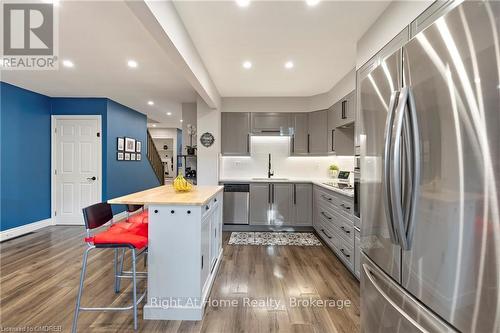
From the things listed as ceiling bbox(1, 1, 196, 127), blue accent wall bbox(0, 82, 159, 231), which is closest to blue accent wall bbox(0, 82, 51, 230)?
blue accent wall bbox(0, 82, 159, 231)

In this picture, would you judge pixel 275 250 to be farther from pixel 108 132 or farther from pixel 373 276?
pixel 108 132

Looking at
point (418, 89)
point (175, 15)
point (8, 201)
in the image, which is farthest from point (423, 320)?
point (8, 201)

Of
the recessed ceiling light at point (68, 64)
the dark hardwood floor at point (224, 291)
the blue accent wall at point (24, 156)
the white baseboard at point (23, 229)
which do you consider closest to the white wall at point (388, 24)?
the dark hardwood floor at point (224, 291)

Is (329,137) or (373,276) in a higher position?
(329,137)

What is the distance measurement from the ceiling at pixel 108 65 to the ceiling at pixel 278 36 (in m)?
0.58

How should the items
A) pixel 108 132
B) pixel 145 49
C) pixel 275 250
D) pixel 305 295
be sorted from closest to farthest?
pixel 305 295, pixel 145 49, pixel 275 250, pixel 108 132

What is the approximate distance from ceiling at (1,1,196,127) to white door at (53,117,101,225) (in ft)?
2.11

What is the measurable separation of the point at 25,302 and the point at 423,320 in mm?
3129

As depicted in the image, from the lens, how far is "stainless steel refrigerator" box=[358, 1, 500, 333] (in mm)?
721

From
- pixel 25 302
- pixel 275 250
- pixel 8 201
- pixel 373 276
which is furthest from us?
pixel 8 201

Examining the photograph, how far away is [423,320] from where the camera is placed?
96 centimetres

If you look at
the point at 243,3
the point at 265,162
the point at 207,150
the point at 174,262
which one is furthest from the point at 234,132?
the point at 174,262

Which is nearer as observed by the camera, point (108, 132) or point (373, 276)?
point (373, 276)

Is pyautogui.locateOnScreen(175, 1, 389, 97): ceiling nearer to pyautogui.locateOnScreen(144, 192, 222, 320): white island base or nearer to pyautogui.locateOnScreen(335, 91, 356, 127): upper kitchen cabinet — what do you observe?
pyautogui.locateOnScreen(335, 91, 356, 127): upper kitchen cabinet
